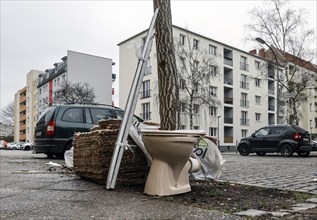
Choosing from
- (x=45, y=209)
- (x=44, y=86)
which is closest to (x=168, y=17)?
(x=45, y=209)

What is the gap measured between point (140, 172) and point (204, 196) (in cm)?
110

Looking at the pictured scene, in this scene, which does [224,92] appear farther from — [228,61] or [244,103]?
[228,61]

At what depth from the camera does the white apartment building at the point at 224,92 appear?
160 ft

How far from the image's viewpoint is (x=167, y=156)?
4.47 m

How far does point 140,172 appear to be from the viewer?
5340mm

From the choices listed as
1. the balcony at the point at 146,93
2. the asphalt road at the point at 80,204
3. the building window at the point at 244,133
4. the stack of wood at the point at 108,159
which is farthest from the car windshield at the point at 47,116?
the building window at the point at 244,133

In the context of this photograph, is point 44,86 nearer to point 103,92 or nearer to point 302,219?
point 103,92

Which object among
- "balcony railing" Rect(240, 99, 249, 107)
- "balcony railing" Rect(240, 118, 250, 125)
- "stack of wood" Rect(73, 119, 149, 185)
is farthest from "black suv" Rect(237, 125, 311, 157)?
"balcony railing" Rect(240, 99, 249, 107)

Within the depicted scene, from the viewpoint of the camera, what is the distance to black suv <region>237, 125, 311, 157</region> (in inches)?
747

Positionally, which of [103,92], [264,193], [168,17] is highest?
[103,92]

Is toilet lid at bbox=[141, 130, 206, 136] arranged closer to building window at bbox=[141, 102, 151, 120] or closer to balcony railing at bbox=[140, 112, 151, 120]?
balcony railing at bbox=[140, 112, 151, 120]

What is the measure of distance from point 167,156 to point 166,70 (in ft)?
4.88

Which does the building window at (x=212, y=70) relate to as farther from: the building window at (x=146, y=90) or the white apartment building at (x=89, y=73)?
the white apartment building at (x=89, y=73)

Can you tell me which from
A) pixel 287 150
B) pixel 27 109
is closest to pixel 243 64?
pixel 287 150
